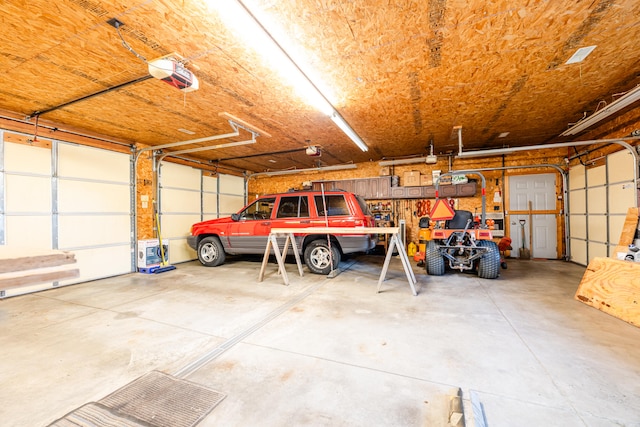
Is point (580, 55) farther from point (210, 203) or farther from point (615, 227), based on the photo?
point (210, 203)

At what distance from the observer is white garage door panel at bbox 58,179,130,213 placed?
4730 millimetres

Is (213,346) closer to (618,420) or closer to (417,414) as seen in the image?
(417,414)

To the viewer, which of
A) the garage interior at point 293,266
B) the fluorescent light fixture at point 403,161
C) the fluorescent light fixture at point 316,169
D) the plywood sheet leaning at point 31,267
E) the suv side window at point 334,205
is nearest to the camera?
the plywood sheet leaning at point 31,267

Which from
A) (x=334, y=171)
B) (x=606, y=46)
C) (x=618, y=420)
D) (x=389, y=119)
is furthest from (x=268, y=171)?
(x=618, y=420)

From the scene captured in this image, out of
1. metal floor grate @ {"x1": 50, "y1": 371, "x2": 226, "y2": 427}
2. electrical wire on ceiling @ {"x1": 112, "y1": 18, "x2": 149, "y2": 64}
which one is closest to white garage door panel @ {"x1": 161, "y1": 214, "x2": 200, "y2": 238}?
electrical wire on ceiling @ {"x1": 112, "y1": 18, "x2": 149, "y2": 64}

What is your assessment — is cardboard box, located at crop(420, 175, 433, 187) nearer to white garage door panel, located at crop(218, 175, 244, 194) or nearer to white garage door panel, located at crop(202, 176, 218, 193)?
white garage door panel, located at crop(218, 175, 244, 194)

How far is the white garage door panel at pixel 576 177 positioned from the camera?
19.0ft

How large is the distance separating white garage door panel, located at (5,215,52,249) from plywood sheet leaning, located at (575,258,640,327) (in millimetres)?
8606

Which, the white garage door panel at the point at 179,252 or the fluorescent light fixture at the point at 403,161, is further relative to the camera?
the fluorescent light fixture at the point at 403,161

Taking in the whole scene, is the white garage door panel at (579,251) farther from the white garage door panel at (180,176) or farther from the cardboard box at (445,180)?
the white garage door panel at (180,176)

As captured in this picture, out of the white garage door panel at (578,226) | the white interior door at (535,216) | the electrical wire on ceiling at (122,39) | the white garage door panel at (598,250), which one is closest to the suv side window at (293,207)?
the electrical wire on ceiling at (122,39)

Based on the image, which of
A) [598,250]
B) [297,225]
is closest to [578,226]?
[598,250]

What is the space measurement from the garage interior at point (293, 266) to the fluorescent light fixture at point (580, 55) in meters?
0.02

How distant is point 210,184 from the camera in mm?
8016
